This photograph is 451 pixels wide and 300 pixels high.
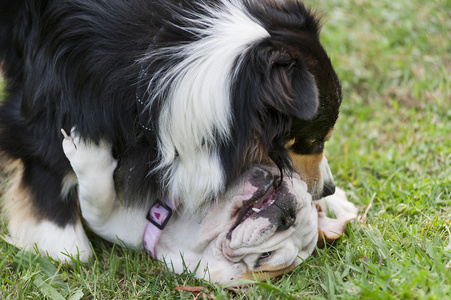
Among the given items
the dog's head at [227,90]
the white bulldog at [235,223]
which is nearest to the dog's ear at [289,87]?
the dog's head at [227,90]

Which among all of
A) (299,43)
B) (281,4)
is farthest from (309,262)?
(281,4)

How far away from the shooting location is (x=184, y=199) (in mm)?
2537

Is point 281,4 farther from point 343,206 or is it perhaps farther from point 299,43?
point 343,206

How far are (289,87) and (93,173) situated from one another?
3.23ft

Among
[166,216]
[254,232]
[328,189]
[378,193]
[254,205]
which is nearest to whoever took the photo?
[254,232]

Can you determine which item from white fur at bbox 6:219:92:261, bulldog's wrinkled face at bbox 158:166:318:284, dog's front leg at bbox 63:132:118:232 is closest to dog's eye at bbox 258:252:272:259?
bulldog's wrinkled face at bbox 158:166:318:284

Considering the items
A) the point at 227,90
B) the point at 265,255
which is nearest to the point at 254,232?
the point at 265,255

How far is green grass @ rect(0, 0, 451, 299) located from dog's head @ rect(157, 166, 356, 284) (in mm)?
75

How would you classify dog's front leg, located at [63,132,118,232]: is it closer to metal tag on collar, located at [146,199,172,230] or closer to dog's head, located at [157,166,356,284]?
metal tag on collar, located at [146,199,172,230]

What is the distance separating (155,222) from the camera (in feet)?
8.76

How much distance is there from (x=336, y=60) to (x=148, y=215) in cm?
263

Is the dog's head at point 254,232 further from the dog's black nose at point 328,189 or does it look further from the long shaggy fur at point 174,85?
the dog's black nose at point 328,189

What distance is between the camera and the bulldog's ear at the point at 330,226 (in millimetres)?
2645

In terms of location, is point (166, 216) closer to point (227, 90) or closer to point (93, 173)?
point (93, 173)
